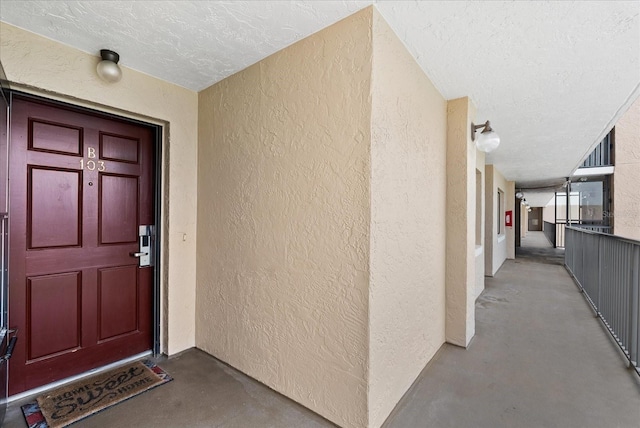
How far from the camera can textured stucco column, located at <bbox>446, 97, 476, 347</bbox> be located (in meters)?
2.82

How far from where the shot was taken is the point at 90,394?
205cm

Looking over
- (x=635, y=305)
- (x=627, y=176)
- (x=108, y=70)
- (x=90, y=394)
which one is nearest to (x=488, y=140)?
(x=635, y=305)

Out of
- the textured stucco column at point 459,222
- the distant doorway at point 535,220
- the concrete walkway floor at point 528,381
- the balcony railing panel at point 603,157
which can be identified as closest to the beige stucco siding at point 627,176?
the balcony railing panel at point 603,157

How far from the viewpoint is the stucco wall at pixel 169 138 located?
2090 mm

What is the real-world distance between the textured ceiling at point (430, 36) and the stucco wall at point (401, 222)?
25 cm

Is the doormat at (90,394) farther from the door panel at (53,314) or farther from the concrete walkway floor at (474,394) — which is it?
the door panel at (53,314)

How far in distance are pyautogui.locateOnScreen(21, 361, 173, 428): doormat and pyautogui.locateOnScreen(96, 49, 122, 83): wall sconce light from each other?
2.35 metres

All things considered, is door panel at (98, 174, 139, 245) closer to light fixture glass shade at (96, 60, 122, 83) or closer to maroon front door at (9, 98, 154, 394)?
maroon front door at (9, 98, 154, 394)

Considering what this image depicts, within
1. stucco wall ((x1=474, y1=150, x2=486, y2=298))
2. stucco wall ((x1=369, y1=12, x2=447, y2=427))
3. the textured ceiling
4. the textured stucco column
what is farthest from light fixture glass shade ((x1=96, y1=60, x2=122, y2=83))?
stucco wall ((x1=474, y1=150, x2=486, y2=298))

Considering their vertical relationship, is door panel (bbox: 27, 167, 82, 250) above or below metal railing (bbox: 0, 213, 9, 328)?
above

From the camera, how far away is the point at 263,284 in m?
2.20

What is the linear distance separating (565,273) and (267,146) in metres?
7.89

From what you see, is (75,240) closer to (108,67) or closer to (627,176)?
(108,67)

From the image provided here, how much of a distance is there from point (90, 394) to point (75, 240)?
1.16 metres
